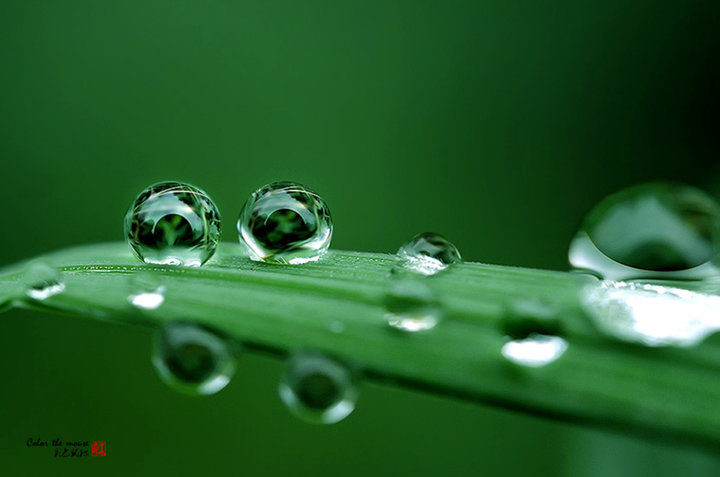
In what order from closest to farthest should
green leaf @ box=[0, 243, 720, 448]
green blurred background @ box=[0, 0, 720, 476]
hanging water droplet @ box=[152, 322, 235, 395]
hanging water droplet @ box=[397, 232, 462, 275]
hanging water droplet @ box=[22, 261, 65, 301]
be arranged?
green leaf @ box=[0, 243, 720, 448]
hanging water droplet @ box=[152, 322, 235, 395]
hanging water droplet @ box=[22, 261, 65, 301]
hanging water droplet @ box=[397, 232, 462, 275]
green blurred background @ box=[0, 0, 720, 476]

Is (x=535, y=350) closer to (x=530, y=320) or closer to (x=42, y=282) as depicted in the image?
(x=530, y=320)

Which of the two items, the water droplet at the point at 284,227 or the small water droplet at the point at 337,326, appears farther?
the water droplet at the point at 284,227

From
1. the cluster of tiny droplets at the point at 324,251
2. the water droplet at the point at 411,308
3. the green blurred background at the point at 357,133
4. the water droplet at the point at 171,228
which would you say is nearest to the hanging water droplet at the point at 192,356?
the cluster of tiny droplets at the point at 324,251

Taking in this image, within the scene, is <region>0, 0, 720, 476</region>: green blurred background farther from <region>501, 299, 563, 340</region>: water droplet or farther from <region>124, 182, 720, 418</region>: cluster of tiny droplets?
<region>501, 299, 563, 340</region>: water droplet

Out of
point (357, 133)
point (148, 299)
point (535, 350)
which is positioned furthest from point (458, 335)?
point (357, 133)

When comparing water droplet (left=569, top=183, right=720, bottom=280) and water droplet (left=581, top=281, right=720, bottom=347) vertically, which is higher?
water droplet (left=569, top=183, right=720, bottom=280)

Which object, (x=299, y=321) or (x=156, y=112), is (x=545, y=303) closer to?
(x=299, y=321)

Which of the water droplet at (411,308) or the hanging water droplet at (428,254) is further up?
the hanging water droplet at (428,254)

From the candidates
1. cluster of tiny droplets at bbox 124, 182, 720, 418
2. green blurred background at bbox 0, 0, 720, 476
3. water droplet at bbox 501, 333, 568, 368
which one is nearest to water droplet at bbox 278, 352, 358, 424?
cluster of tiny droplets at bbox 124, 182, 720, 418

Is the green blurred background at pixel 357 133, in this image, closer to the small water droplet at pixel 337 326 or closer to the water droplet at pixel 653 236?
the water droplet at pixel 653 236
